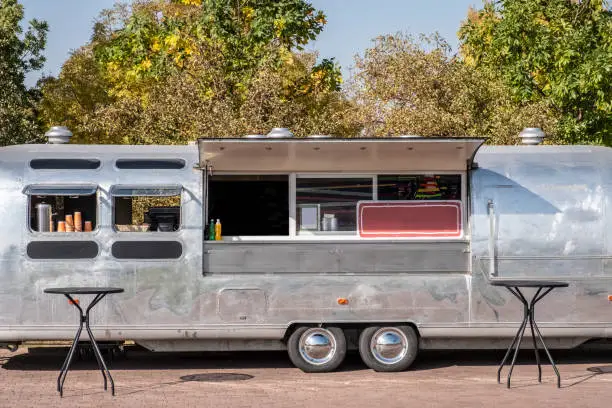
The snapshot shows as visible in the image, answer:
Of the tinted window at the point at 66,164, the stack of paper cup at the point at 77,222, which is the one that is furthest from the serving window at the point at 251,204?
the stack of paper cup at the point at 77,222

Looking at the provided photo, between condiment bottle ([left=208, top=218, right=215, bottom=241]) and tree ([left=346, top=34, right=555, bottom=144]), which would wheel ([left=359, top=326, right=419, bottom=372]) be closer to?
condiment bottle ([left=208, top=218, right=215, bottom=241])

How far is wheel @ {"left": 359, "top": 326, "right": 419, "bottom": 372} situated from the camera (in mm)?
12391

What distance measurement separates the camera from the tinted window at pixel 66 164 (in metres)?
12.3

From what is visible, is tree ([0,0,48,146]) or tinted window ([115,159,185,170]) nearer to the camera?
tinted window ([115,159,185,170])

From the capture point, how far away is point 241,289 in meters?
12.2

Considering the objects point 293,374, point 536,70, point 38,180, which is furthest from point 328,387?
point 536,70

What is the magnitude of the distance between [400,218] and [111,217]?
3.47 metres

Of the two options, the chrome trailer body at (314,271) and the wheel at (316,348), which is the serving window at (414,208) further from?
the wheel at (316,348)

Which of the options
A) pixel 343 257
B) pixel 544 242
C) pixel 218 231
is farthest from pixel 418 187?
pixel 218 231

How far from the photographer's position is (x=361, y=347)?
12.4 m

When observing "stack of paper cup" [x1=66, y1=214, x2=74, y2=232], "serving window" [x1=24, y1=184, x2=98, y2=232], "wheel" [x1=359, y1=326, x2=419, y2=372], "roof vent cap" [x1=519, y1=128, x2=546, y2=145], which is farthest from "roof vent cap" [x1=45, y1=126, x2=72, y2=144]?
"roof vent cap" [x1=519, y1=128, x2=546, y2=145]

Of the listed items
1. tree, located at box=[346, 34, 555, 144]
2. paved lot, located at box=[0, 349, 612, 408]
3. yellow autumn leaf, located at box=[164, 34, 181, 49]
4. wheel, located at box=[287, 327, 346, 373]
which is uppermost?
yellow autumn leaf, located at box=[164, 34, 181, 49]

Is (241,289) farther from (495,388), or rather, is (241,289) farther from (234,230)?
(495,388)

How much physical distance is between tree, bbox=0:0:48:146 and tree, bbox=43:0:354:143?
6.37 ft
